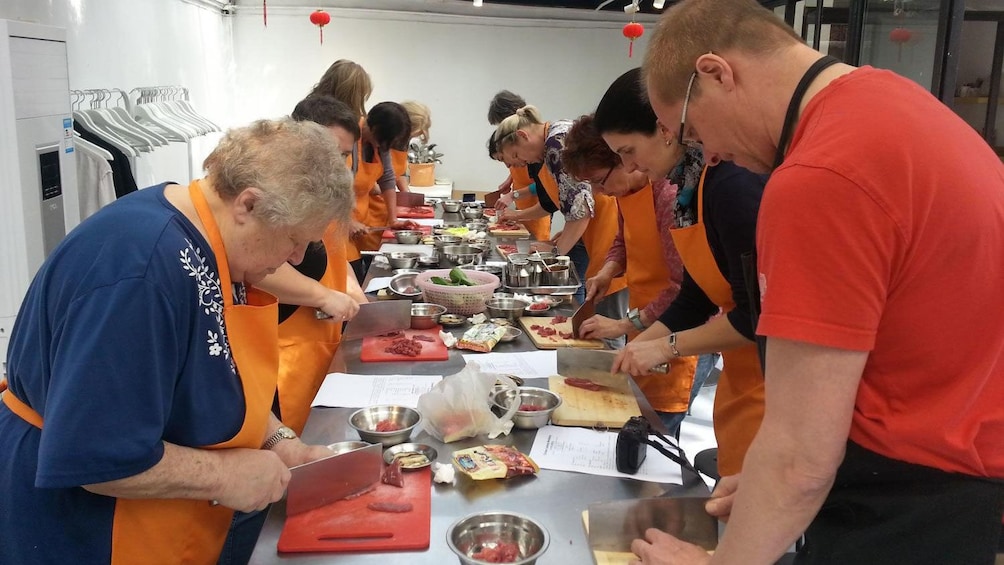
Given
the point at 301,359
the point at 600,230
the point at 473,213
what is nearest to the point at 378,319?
the point at 301,359

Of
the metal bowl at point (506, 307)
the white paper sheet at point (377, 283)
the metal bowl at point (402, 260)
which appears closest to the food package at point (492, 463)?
the metal bowl at point (506, 307)

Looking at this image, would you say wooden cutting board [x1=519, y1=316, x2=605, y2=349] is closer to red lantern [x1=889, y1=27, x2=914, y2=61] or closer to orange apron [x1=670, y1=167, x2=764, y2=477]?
orange apron [x1=670, y1=167, x2=764, y2=477]

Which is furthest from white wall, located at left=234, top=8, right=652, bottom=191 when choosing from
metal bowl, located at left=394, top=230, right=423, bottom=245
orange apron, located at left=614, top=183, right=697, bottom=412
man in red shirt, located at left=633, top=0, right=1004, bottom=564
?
man in red shirt, located at left=633, top=0, right=1004, bottom=564

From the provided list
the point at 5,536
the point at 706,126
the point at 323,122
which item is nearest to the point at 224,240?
the point at 5,536

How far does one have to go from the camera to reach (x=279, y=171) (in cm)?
153

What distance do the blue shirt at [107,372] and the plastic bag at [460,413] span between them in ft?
1.87

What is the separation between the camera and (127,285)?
1.35 meters

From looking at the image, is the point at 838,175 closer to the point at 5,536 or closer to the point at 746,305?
the point at 746,305

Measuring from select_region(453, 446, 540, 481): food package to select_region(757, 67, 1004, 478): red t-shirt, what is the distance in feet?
2.75

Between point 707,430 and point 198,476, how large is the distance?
396cm

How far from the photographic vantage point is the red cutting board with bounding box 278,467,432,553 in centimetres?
150

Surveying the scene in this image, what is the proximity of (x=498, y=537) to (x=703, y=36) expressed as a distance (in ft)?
3.35

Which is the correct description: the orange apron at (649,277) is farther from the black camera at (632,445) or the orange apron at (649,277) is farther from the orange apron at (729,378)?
the black camera at (632,445)

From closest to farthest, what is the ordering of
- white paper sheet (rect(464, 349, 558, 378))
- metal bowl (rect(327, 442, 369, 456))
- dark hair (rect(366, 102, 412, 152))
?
1. metal bowl (rect(327, 442, 369, 456))
2. white paper sheet (rect(464, 349, 558, 378))
3. dark hair (rect(366, 102, 412, 152))
